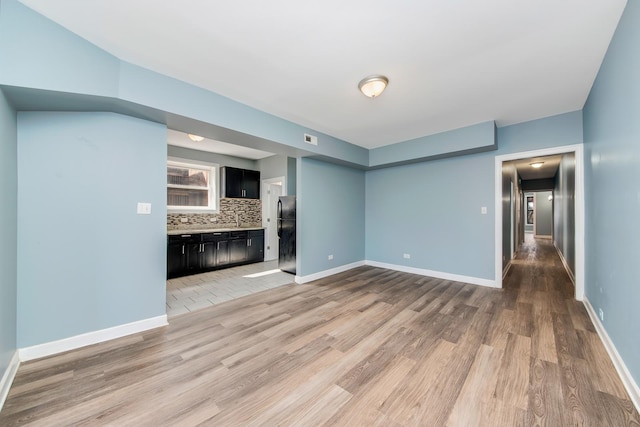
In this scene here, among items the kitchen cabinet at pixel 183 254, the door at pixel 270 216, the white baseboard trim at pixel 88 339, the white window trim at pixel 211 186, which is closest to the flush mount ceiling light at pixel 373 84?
the white baseboard trim at pixel 88 339

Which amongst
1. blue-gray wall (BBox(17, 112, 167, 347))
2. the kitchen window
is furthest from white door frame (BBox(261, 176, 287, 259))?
blue-gray wall (BBox(17, 112, 167, 347))

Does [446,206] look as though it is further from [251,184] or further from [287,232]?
[251,184]

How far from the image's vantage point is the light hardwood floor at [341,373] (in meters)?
1.45

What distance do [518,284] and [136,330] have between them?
551 centimetres

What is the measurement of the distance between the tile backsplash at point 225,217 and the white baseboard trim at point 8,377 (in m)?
3.43

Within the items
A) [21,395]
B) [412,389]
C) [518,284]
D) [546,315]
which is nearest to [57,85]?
[21,395]

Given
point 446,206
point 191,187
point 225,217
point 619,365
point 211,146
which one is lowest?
point 619,365

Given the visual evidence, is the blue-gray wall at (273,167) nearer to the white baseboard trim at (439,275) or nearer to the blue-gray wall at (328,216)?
the blue-gray wall at (328,216)

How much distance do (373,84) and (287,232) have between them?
326 centimetres

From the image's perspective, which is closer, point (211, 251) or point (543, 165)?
point (211, 251)

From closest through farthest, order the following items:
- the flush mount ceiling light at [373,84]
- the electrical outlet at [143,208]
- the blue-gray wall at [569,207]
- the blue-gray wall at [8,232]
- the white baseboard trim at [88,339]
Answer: the blue-gray wall at [8,232] < the white baseboard trim at [88,339] < the flush mount ceiling light at [373,84] < the electrical outlet at [143,208] < the blue-gray wall at [569,207]

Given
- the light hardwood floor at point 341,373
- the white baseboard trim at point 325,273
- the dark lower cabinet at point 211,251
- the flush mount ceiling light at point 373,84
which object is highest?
the flush mount ceiling light at point 373,84

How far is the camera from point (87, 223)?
2.24m

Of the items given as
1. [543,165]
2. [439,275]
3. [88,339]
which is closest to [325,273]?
[439,275]
